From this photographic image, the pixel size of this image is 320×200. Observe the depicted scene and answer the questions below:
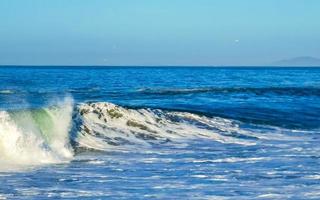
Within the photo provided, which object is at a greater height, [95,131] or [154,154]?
[95,131]

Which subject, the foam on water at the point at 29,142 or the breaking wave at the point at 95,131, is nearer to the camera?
the foam on water at the point at 29,142

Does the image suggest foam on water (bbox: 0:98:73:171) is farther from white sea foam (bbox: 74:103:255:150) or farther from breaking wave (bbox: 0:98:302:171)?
white sea foam (bbox: 74:103:255:150)

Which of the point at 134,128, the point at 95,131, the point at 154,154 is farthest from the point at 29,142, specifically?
the point at 134,128

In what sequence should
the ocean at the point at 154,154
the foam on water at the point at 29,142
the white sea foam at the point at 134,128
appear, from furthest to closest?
1. the white sea foam at the point at 134,128
2. the foam on water at the point at 29,142
3. the ocean at the point at 154,154

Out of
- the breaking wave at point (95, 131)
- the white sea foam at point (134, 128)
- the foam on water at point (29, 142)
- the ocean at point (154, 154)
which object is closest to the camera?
the ocean at point (154, 154)

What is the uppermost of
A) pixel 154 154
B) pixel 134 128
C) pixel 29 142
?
pixel 29 142

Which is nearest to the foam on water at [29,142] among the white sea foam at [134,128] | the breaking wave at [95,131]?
the breaking wave at [95,131]

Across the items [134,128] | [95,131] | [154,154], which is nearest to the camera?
[154,154]

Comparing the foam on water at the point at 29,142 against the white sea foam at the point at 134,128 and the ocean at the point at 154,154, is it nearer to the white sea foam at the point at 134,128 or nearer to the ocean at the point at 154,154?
the ocean at the point at 154,154

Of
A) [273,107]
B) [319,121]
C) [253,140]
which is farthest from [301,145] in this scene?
[273,107]

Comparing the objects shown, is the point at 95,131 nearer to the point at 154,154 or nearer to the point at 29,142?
the point at 154,154

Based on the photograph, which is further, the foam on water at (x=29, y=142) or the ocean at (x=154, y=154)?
the foam on water at (x=29, y=142)

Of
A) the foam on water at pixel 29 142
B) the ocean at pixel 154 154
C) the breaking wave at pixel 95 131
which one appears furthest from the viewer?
the breaking wave at pixel 95 131

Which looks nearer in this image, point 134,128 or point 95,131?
point 95,131
